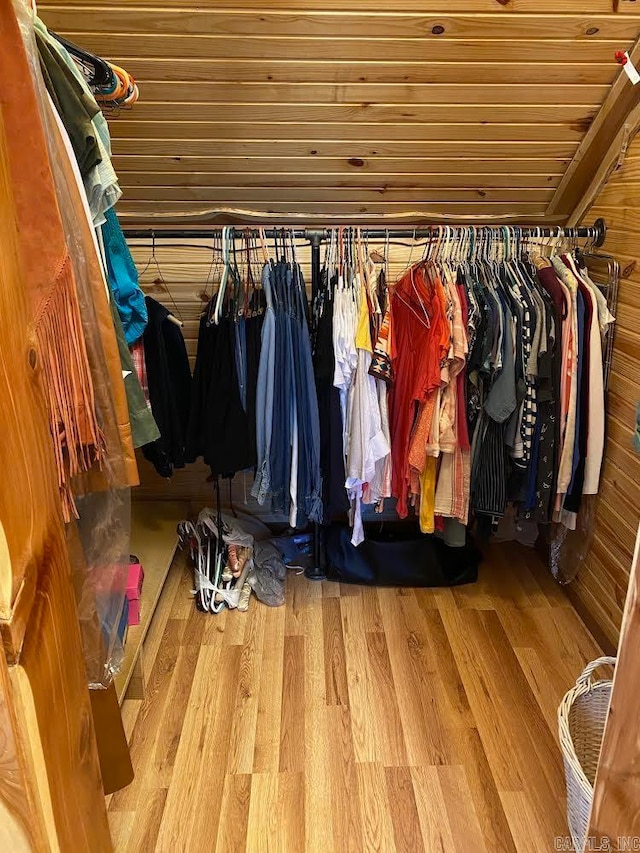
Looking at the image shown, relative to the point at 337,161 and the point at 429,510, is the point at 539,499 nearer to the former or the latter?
the point at 429,510

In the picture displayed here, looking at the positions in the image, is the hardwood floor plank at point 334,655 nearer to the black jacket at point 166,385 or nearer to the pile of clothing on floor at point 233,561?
the pile of clothing on floor at point 233,561

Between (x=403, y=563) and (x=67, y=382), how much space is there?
179 centimetres

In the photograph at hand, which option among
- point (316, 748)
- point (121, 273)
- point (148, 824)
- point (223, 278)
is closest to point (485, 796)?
point (316, 748)

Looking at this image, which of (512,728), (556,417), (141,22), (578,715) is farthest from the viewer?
(556,417)

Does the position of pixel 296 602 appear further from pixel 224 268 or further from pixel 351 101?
pixel 351 101

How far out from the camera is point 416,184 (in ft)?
7.66

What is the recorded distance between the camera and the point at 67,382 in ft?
3.57

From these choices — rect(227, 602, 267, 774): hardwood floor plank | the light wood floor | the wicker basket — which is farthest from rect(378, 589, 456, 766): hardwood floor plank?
rect(227, 602, 267, 774): hardwood floor plank

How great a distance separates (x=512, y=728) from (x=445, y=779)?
0.98 ft

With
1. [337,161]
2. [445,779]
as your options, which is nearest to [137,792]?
[445,779]

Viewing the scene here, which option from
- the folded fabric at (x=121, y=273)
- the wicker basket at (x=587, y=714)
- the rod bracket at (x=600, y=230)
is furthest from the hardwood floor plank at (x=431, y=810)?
the rod bracket at (x=600, y=230)

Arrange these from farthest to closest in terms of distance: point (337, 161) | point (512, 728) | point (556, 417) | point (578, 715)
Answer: point (337, 161) < point (556, 417) < point (512, 728) < point (578, 715)

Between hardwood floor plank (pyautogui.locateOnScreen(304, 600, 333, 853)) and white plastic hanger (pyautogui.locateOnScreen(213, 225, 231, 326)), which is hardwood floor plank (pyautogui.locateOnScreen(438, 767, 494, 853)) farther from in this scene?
white plastic hanger (pyautogui.locateOnScreen(213, 225, 231, 326))

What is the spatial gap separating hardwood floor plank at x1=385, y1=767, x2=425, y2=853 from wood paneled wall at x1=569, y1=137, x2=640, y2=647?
0.94 m
